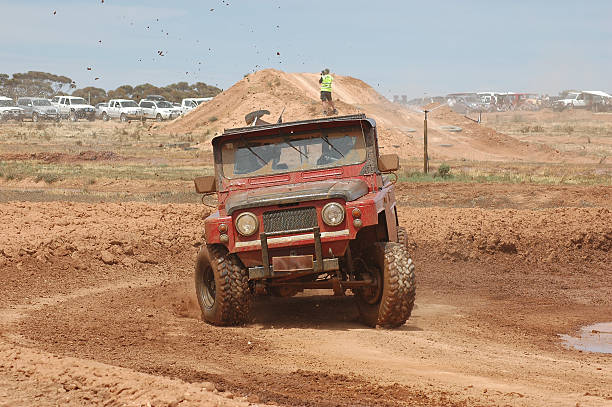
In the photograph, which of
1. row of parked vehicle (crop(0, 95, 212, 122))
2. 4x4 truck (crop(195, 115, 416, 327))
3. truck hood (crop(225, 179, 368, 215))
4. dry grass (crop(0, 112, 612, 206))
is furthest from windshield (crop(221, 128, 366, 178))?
row of parked vehicle (crop(0, 95, 212, 122))

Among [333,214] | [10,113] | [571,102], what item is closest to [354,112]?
[10,113]

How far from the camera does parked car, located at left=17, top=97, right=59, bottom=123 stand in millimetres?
56250

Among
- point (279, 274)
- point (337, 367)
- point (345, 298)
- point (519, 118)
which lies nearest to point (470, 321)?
point (345, 298)

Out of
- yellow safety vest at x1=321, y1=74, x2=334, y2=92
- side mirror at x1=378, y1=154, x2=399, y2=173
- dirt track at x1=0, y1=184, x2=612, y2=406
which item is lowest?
dirt track at x1=0, y1=184, x2=612, y2=406

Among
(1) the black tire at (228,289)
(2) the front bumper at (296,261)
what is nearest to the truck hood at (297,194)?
(2) the front bumper at (296,261)

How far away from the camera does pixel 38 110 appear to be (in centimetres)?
5619

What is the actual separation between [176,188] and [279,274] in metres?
15.8

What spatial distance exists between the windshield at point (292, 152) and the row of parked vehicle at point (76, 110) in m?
47.3

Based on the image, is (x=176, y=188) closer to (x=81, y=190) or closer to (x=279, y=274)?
(x=81, y=190)

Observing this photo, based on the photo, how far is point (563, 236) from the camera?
15008mm

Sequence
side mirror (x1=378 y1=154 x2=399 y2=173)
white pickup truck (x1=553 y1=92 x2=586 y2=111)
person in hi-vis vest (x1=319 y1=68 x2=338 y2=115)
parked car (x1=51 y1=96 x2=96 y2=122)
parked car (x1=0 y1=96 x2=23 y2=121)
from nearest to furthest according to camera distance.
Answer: side mirror (x1=378 y1=154 x2=399 y2=173) → person in hi-vis vest (x1=319 y1=68 x2=338 y2=115) → parked car (x1=0 y1=96 x2=23 y2=121) → parked car (x1=51 y1=96 x2=96 y2=122) → white pickup truck (x1=553 y1=92 x2=586 y2=111)

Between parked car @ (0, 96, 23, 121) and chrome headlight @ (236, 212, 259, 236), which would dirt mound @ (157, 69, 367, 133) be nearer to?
parked car @ (0, 96, 23, 121)

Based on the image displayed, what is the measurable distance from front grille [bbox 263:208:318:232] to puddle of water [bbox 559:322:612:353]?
2.92 meters

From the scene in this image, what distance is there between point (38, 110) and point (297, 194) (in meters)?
50.9
